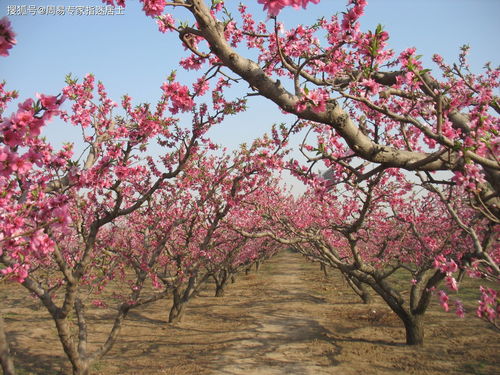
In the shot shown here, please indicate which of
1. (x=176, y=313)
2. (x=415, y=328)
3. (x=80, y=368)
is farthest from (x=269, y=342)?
(x=80, y=368)

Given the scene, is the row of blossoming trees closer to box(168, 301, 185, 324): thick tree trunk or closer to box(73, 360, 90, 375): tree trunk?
box(73, 360, 90, 375): tree trunk

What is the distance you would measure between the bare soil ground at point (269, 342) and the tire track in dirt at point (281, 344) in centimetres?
2

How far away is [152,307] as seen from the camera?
1547 centimetres

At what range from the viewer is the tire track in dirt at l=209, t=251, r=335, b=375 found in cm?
808

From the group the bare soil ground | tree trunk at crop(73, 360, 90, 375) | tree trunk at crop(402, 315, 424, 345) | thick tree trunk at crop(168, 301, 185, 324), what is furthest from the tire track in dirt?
tree trunk at crop(73, 360, 90, 375)

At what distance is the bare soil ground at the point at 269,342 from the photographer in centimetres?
806

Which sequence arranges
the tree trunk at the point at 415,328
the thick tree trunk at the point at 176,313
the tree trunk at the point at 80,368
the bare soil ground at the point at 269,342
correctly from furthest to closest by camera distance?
the thick tree trunk at the point at 176,313 < the tree trunk at the point at 415,328 < the bare soil ground at the point at 269,342 < the tree trunk at the point at 80,368

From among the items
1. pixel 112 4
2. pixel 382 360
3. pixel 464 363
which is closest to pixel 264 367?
pixel 382 360

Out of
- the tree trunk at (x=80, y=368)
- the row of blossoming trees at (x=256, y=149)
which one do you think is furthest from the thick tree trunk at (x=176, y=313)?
the tree trunk at (x=80, y=368)

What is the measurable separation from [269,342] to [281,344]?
393 mm

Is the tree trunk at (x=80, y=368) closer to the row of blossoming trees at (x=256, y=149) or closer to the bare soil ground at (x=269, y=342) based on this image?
the row of blossoming trees at (x=256, y=149)

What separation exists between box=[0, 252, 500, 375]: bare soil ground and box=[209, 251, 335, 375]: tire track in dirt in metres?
0.02

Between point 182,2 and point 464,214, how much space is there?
51.0 ft

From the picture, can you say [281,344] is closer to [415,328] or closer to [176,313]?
[415,328]
